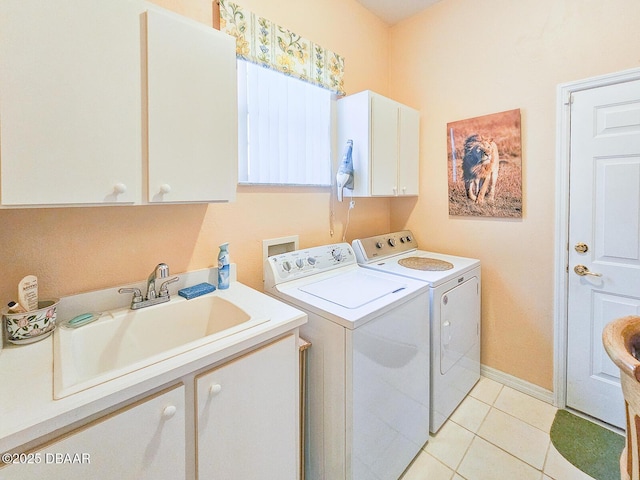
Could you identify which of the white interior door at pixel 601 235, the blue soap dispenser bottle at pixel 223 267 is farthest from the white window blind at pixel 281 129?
the white interior door at pixel 601 235

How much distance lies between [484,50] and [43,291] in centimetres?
298

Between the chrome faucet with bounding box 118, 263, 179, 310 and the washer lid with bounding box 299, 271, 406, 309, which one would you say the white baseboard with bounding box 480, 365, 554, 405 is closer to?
the washer lid with bounding box 299, 271, 406, 309

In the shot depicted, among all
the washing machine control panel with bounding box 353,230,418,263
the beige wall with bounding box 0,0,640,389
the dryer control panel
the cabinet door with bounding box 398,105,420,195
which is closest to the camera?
the beige wall with bounding box 0,0,640,389

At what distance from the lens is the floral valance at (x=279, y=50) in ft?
4.97

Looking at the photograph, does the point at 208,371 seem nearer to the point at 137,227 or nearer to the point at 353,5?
the point at 137,227

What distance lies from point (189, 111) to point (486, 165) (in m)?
2.04

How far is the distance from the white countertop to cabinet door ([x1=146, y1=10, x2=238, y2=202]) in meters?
0.60

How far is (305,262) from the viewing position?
1.79 m

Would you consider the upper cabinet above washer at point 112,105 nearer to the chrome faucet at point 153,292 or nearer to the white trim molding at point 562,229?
the chrome faucet at point 153,292

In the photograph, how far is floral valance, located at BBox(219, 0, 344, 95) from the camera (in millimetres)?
1514

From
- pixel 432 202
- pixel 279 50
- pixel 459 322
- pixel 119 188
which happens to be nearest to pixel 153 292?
pixel 119 188

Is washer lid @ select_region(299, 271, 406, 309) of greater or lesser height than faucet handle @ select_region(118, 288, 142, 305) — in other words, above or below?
below

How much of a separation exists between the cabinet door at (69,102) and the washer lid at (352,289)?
3.07 ft

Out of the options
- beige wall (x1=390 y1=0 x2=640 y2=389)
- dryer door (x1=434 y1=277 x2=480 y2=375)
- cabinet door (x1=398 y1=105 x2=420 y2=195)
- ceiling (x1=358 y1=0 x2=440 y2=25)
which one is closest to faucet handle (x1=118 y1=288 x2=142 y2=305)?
dryer door (x1=434 y1=277 x2=480 y2=375)
